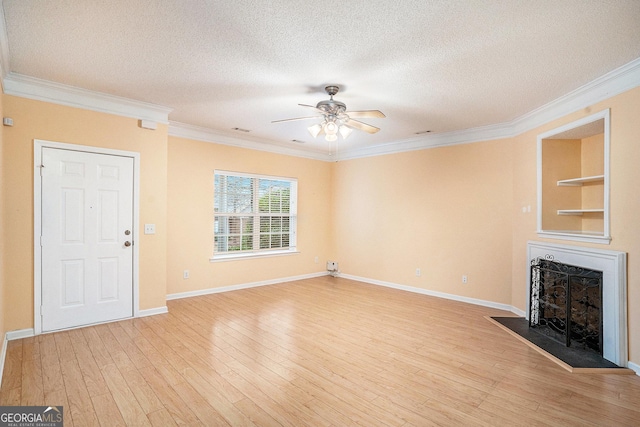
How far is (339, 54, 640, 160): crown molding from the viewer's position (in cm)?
290

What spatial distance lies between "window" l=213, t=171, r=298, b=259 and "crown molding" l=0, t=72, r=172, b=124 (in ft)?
5.23

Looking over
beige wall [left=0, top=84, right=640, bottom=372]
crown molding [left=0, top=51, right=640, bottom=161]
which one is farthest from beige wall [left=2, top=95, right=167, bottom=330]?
crown molding [left=0, top=51, right=640, bottom=161]

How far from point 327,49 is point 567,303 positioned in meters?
3.56

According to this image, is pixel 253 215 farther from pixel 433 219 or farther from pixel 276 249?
pixel 433 219

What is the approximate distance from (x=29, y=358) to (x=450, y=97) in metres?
5.14

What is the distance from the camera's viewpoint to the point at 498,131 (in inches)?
187

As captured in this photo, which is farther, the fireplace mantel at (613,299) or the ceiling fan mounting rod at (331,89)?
the ceiling fan mounting rod at (331,89)

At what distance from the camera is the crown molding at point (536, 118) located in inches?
114

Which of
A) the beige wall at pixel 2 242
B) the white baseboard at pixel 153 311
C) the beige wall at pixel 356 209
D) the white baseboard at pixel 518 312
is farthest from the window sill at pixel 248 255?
the white baseboard at pixel 518 312

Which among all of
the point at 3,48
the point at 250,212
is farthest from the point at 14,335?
the point at 250,212

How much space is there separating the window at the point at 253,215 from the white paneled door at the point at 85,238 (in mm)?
1660

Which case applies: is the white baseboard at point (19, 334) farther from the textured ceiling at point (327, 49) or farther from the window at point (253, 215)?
the textured ceiling at point (327, 49)

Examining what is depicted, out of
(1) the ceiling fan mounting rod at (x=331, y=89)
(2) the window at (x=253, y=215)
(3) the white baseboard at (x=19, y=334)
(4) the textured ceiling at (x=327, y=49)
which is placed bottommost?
(3) the white baseboard at (x=19, y=334)

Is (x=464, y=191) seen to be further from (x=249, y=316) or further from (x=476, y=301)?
(x=249, y=316)
